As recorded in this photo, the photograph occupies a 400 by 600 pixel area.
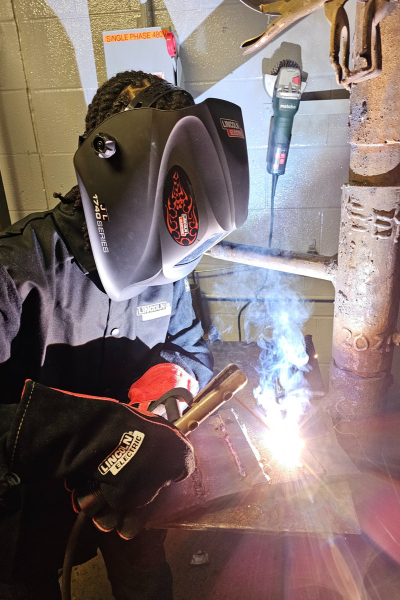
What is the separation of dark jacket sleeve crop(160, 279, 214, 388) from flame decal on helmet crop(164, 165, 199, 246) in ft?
2.11

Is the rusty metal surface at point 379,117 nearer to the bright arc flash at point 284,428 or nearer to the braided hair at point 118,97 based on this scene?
the braided hair at point 118,97

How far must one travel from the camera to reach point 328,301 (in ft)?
7.83

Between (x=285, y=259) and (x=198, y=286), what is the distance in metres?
0.97

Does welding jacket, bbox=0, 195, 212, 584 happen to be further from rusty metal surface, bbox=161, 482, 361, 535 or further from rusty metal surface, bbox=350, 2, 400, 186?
rusty metal surface, bbox=350, 2, 400, 186

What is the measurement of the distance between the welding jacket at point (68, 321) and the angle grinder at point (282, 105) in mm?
957

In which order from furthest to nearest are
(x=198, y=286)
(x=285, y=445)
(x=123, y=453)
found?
1. (x=198, y=286)
2. (x=285, y=445)
3. (x=123, y=453)

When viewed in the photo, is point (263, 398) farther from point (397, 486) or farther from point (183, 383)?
point (397, 486)

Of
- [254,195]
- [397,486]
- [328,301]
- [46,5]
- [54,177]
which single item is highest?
[46,5]

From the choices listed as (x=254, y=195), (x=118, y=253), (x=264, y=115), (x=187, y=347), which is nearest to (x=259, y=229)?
(x=254, y=195)

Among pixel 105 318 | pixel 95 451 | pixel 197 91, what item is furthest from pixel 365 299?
pixel 197 91

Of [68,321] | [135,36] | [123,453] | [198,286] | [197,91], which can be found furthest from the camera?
[198,286]

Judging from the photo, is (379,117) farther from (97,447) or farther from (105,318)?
(97,447)

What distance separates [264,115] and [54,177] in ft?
4.47

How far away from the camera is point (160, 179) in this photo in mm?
879
